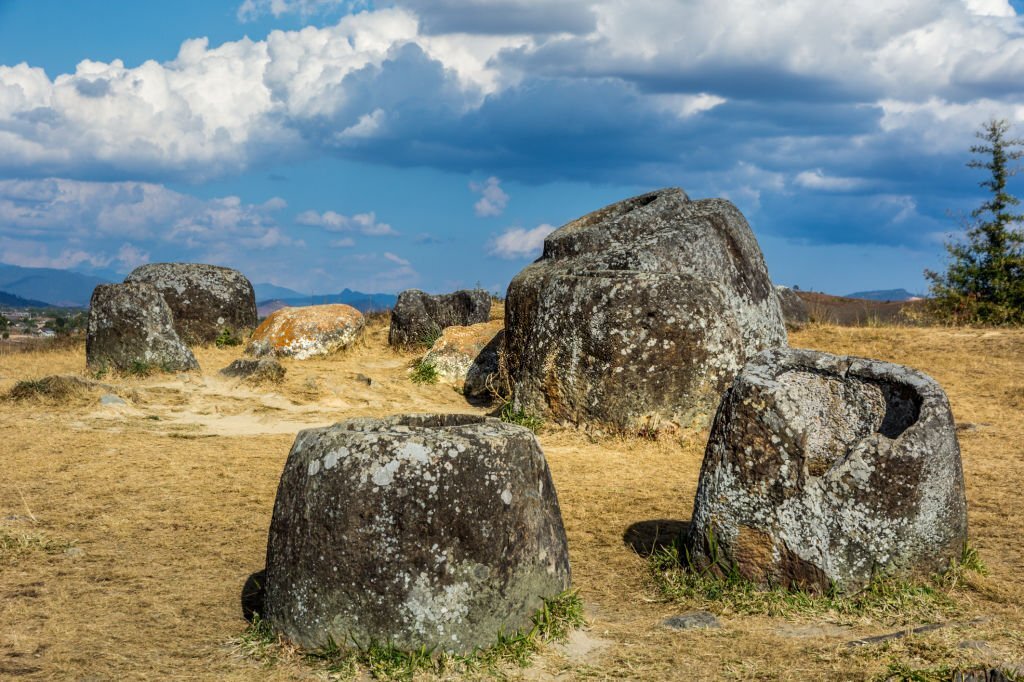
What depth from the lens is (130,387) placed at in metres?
14.5

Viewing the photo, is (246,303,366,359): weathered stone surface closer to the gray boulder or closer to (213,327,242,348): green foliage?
(213,327,242,348): green foliage

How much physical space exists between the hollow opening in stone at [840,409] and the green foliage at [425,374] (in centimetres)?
978

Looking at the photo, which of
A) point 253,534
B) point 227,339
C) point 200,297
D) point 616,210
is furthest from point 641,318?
point 200,297

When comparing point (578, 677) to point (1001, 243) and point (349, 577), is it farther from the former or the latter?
point (1001, 243)

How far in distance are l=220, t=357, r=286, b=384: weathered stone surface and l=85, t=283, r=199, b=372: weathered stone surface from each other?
1.40m

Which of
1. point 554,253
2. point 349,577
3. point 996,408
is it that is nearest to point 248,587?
point 349,577

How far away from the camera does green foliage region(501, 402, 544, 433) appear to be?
38.3 feet

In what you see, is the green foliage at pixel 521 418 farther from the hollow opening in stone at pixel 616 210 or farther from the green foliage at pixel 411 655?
the green foliage at pixel 411 655

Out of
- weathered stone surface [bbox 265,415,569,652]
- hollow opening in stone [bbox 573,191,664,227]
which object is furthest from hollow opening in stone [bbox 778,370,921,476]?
hollow opening in stone [bbox 573,191,664,227]

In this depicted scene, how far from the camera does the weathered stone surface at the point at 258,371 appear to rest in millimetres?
14984

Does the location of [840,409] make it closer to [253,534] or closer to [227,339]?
[253,534]

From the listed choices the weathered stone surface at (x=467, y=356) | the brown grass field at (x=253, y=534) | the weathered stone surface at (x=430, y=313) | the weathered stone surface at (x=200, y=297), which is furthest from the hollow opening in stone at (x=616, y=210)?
the weathered stone surface at (x=200, y=297)

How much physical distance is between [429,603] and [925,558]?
339 centimetres

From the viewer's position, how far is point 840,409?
6.68m
